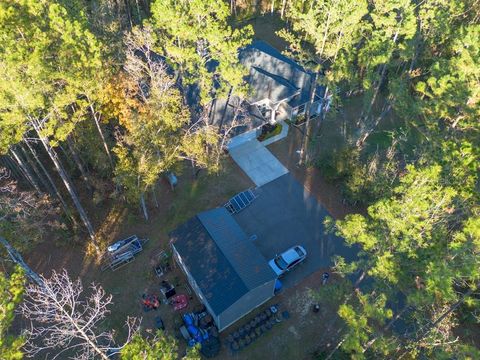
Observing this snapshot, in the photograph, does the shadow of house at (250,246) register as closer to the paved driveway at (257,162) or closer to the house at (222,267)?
the house at (222,267)

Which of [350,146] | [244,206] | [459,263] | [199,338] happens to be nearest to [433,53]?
[350,146]

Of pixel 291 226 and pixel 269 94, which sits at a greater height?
pixel 269 94

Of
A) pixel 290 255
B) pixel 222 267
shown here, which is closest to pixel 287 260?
pixel 290 255

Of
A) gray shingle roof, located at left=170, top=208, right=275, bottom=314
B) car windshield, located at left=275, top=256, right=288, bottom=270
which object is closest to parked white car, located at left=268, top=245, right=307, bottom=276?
car windshield, located at left=275, top=256, right=288, bottom=270

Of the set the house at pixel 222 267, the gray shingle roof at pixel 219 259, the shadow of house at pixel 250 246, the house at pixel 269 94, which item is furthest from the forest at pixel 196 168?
the gray shingle roof at pixel 219 259

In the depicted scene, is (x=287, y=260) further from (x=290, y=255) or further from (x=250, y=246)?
(x=250, y=246)

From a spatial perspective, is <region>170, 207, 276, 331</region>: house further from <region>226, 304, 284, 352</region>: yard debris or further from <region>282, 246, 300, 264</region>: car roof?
<region>282, 246, 300, 264</region>: car roof
